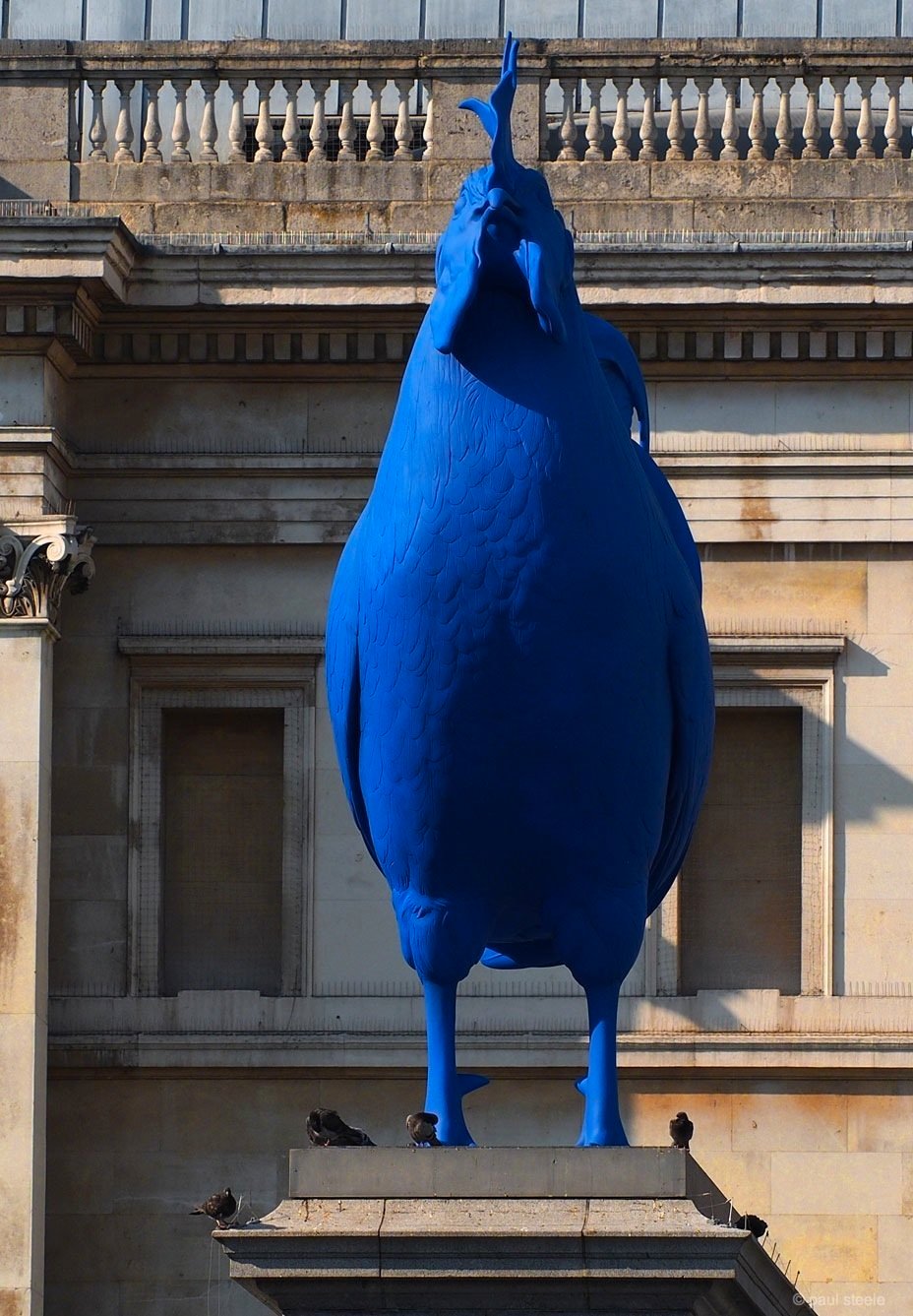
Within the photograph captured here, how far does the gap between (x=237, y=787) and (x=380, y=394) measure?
9.48 ft

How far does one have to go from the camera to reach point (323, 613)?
104 ft

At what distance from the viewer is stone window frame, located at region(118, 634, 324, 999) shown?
31438 mm

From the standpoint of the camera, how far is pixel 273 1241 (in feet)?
50.5

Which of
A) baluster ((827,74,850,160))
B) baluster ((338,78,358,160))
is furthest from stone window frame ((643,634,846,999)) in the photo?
baluster ((338,78,358,160))

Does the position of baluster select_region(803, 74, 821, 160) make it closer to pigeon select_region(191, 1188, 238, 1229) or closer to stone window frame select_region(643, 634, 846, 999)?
stone window frame select_region(643, 634, 846, 999)

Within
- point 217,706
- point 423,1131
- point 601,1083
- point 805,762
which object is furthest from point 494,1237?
point 217,706

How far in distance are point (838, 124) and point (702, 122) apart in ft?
3.04

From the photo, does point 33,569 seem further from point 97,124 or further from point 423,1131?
point 423,1131

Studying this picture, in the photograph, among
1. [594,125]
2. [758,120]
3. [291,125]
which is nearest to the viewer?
[758,120]

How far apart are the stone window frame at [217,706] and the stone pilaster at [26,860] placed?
0.90 metres

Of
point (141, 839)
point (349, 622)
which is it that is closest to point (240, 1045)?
point (141, 839)

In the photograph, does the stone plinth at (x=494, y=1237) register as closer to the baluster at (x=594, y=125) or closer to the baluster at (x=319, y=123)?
the baluster at (x=594, y=125)

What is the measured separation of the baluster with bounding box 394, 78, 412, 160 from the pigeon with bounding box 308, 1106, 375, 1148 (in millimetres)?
15813

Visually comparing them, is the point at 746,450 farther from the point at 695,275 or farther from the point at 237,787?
the point at 237,787
